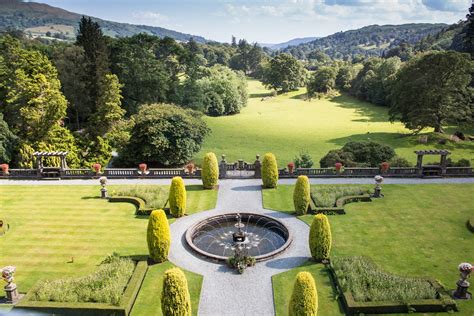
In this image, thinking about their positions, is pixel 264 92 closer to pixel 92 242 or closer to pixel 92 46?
pixel 92 46

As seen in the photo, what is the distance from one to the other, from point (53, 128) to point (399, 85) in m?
54.2

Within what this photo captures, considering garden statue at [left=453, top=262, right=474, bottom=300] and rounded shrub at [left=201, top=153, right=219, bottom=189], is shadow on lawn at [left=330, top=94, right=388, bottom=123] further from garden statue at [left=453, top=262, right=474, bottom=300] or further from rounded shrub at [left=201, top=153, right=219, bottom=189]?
→ garden statue at [left=453, top=262, right=474, bottom=300]

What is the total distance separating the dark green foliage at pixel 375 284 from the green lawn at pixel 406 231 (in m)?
1.17

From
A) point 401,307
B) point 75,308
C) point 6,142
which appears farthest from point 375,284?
point 6,142

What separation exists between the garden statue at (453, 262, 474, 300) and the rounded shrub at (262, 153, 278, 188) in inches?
764

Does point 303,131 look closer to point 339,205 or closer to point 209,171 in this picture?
point 209,171

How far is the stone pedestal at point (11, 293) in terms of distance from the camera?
2083 centimetres

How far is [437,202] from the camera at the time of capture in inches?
1361

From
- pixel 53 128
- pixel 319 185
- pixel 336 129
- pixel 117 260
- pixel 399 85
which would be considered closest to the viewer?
pixel 117 260

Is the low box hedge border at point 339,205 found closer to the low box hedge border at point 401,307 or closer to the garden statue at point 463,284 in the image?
the garden statue at point 463,284

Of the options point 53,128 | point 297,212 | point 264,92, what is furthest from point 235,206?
point 264,92

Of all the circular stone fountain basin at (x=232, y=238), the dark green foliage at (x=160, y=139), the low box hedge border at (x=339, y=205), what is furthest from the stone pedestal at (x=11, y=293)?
the dark green foliage at (x=160, y=139)

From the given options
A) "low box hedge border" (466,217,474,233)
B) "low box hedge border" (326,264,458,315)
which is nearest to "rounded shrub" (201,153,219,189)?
"low box hedge border" (326,264,458,315)

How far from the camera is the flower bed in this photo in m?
19.8
